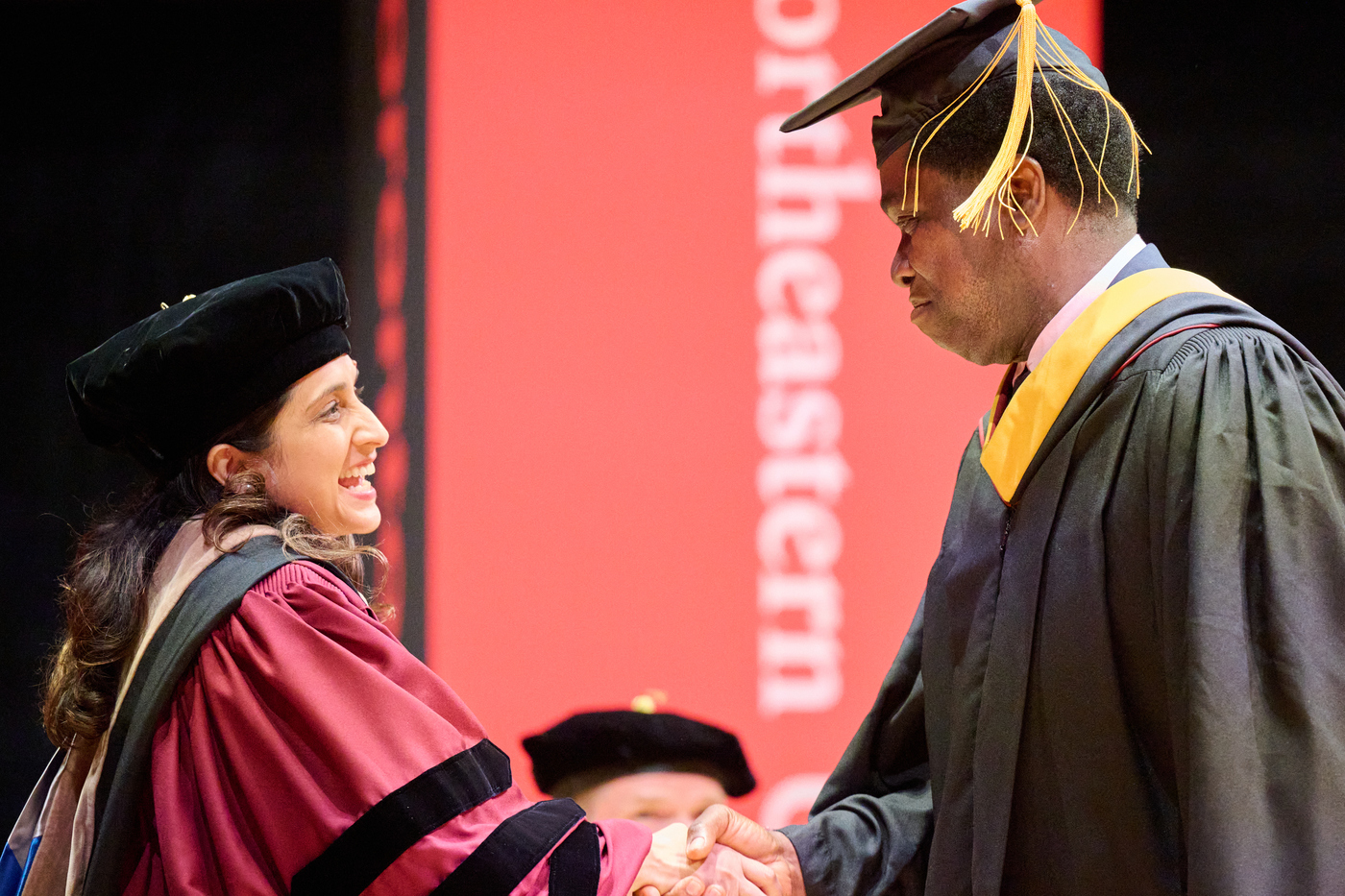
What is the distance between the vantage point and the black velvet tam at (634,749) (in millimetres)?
2902

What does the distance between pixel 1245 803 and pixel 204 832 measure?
1367mm

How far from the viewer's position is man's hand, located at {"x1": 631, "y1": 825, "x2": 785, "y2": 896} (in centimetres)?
210

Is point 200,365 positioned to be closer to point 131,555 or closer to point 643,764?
point 131,555

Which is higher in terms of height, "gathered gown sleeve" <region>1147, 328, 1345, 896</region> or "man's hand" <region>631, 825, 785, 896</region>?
"gathered gown sleeve" <region>1147, 328, 1345, 896</region>

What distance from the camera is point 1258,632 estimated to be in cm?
138

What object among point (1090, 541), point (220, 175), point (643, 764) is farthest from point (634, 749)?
point (220, 175)

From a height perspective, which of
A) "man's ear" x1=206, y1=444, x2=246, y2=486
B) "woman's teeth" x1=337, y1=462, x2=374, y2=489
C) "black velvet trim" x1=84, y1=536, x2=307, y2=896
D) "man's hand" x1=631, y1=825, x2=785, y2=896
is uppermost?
"man's ear" x1=206, y1=444, x2=246, y2=486

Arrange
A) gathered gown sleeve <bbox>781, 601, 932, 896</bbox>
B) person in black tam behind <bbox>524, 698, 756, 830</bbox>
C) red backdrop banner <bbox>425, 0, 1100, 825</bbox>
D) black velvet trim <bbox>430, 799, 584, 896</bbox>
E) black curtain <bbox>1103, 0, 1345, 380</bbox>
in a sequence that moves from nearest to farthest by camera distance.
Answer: black velvet trim <bbox>430, 799, 584, 896</bbox> → gathered gown sleeve <bbox>781, 601, 932, 896</bbox> → person in black tam behind <bbox>524, 698, 756, 830</bbox> → red backdrop banner <bbox>425, 0, 1100, 825</bbox> → black curtain <bbox>1103, 0, 1345, 380</bbox>

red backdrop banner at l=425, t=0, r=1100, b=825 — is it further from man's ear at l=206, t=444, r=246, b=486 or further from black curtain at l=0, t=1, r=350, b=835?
man's ear at l=206, t=444, r=246, b=486

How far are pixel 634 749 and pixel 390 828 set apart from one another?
A: 3.98ft

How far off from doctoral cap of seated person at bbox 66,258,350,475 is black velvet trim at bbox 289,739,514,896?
2.33ft

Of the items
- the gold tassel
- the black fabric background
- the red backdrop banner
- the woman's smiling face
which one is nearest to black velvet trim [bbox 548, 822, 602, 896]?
the woman's smiling face

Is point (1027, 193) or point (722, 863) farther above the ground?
point (1027, 193)

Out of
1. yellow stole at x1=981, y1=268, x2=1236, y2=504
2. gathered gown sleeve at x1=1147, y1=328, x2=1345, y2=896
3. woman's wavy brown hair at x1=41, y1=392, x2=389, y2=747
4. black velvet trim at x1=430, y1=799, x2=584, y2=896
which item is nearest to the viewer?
gathered gown sleeve at x1=1147, y1=328, x2=1345, y2=896
